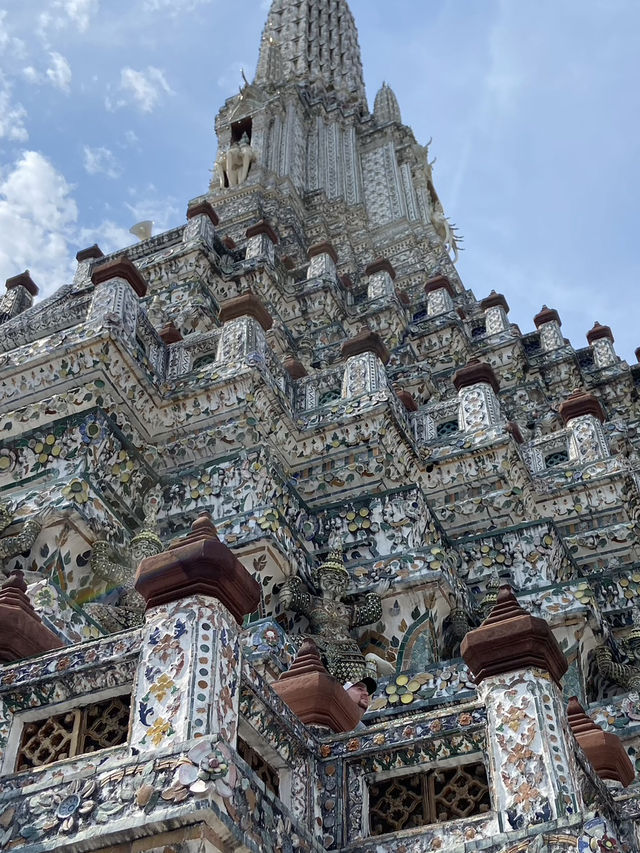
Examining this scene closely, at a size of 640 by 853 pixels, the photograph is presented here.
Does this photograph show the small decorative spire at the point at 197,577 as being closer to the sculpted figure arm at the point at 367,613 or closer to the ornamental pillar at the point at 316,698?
the ornamental pillar at the point at 316,698

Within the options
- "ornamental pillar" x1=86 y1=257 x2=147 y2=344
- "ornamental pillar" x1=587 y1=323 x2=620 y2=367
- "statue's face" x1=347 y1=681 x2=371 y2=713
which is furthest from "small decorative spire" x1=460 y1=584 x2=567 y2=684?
"ornamental pillar" x1=587 y1=323 x2=620 y2=367

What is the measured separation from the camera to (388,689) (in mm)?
7328

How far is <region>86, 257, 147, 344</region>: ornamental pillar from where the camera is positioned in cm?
1030

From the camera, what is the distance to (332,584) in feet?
30.5

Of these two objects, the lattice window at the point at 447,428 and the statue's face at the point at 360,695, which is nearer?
the statue's face at the point at 360,695

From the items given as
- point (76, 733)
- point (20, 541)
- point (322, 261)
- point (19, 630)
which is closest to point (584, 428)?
point (322, 261)

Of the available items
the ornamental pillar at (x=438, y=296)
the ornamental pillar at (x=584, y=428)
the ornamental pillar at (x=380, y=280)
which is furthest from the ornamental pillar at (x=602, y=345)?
the ornamental pillar at (x=584, y=428)

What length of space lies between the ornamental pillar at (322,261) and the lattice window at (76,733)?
16.0 meters

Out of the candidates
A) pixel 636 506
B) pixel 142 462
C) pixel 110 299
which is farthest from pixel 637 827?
pixel 636 506

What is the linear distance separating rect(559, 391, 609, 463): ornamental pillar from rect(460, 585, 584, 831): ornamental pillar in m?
9.06

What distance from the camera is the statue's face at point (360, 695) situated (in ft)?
22.9

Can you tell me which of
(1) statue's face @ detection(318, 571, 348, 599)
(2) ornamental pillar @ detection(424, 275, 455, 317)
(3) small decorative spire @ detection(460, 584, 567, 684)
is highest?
(2) ornamental pillar @ detection(424, 275, 455, 317)

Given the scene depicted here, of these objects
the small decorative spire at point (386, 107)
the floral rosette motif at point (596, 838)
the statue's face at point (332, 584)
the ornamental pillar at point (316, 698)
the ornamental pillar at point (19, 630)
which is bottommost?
the floral rosette motif at point (596, 838)

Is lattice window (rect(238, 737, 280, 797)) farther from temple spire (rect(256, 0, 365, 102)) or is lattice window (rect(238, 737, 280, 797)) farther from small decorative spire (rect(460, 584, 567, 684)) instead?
temple spire (rect(256, 0, 365, 102))
